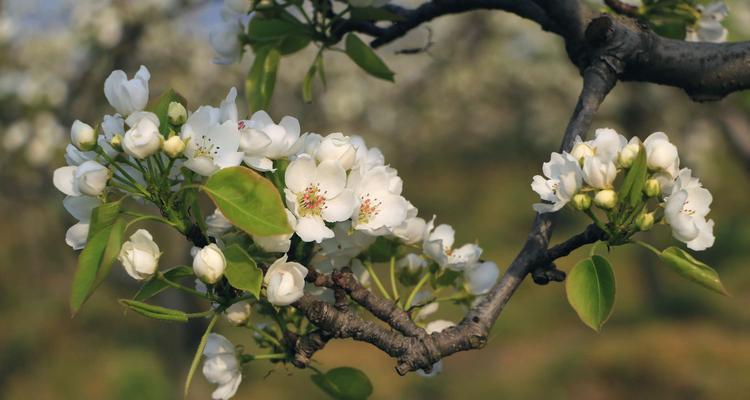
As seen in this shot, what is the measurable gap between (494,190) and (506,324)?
225 inches

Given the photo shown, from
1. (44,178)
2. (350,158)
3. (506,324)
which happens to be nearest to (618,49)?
(350,158)

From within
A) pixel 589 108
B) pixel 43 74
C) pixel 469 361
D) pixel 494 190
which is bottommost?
pixel 494 190

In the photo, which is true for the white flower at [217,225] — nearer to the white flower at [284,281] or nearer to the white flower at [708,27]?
the white flower at [284,281]

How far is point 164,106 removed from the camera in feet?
3.60

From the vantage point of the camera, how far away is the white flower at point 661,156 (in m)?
1.01

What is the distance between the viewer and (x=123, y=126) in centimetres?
108

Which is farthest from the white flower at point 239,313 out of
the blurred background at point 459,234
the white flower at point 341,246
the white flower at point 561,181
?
the blurred background at point 459,234

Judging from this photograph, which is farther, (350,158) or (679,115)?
(679,115)

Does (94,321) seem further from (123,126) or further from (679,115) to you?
(123,126)

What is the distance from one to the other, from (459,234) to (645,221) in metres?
11.4

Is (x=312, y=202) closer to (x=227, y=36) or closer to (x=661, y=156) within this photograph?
(x=661, y=156)

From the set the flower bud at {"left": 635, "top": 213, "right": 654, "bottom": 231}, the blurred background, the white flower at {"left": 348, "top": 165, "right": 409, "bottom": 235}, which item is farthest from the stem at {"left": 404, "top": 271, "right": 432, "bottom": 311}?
the blurred background

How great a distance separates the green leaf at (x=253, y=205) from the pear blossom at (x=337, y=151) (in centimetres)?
15

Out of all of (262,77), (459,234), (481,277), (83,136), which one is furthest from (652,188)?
(459,234)
